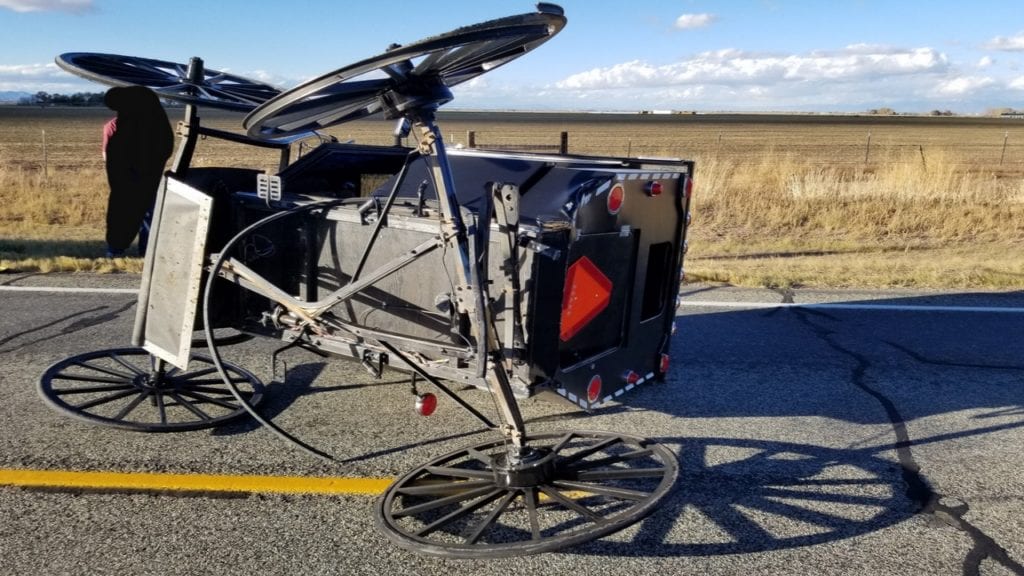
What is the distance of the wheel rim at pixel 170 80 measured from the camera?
4.51m

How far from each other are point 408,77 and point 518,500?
1.85 metres

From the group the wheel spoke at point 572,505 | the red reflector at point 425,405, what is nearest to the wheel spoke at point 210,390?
the red reflector at point 425,405

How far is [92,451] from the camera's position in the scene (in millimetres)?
4422

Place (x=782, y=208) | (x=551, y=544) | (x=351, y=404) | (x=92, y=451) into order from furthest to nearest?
(x=782, y=208)
(x=351, y=404)
(x=92, y=451)
(x=551, y=544)

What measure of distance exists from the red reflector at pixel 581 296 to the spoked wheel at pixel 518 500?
0.56 meters

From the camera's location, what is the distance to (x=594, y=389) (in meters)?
4.54

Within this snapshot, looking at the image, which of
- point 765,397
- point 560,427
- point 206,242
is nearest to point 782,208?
point 765,397

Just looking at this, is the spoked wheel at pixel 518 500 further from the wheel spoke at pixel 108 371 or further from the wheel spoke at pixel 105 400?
the wheel spoke at pixel 108 371

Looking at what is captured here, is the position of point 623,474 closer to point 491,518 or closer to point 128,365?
point 491,518

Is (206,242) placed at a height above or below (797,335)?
above

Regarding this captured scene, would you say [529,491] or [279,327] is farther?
[279,327]

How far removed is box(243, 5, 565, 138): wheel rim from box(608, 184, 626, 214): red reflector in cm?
103

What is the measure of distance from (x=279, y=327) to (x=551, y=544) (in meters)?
2.32

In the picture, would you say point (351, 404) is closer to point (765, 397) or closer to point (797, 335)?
point (765, 397)
